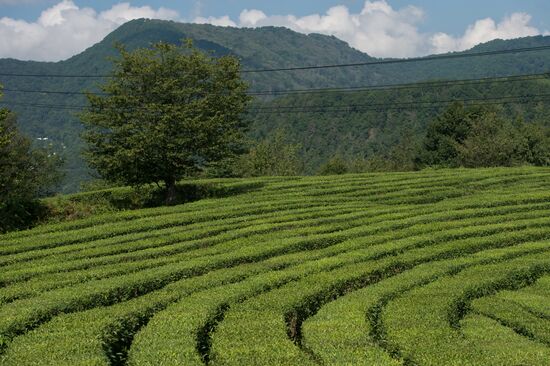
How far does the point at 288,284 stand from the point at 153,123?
882 inches

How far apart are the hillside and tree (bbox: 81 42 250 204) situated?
12.3 feet

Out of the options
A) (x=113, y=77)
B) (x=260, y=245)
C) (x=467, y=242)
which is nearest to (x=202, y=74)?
(x=113, y=77)

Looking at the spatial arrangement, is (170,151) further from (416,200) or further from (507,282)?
(507,282)

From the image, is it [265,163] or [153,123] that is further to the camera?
[265,163]

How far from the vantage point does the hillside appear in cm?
1495

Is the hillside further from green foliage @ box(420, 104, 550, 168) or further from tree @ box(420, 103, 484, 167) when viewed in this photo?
tree @ box(420, 103, 484, 167)

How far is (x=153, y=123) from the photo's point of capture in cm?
4050

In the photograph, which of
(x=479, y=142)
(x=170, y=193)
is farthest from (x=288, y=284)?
(x=479, y=142)

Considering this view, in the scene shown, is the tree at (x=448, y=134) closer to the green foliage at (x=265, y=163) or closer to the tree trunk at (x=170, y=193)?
the green foliage at (x=265, y=163)

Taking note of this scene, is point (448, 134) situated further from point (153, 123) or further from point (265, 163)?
point (153, 123)

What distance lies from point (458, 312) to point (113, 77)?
3261 cm

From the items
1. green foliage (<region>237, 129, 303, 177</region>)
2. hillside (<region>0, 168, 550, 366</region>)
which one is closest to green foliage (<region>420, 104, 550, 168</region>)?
green foliage (<region>237, 129, 303, 177</region>)

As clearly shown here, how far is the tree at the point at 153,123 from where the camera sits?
39688 millimetres

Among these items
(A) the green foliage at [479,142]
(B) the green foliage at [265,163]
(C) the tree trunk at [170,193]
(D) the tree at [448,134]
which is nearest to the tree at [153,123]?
(C) the tree trunk at [170,193]
